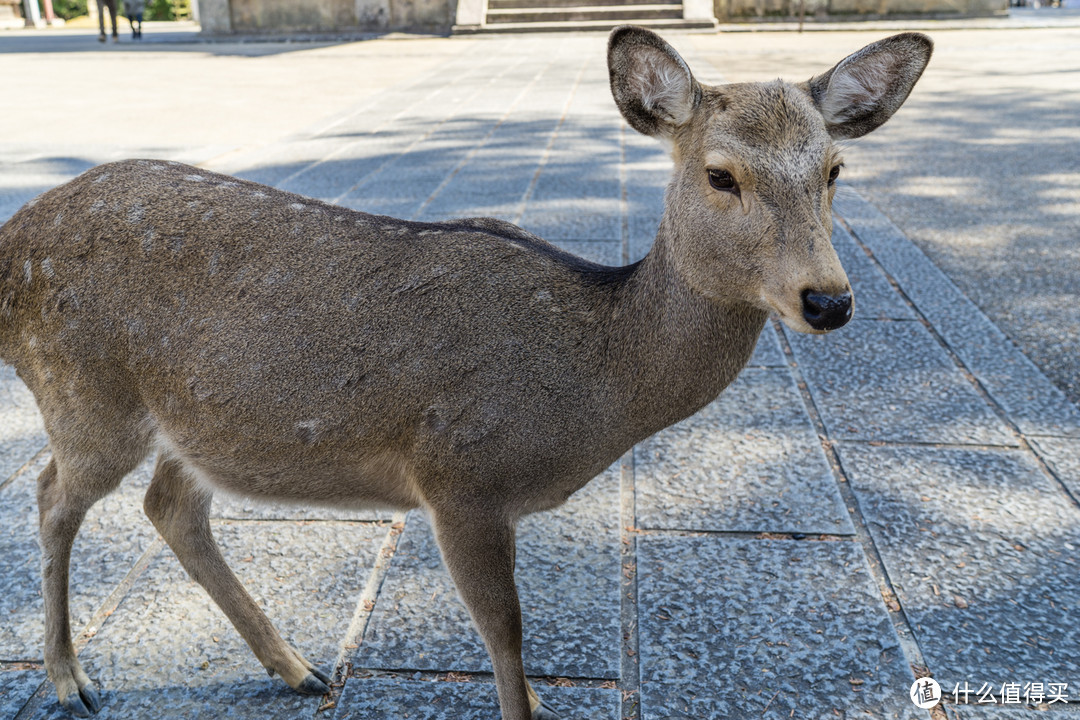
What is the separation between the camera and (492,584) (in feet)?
7.40

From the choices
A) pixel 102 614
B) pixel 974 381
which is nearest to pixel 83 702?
pixel 102 614

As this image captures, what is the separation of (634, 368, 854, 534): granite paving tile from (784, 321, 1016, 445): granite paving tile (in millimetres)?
212

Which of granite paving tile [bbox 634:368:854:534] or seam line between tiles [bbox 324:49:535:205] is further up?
seam line between tiles [bbox 324:49:535:205]

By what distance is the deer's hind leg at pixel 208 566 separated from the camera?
2.44m

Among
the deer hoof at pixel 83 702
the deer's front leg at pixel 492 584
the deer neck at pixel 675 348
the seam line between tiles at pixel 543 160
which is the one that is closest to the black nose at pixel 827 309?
the deer neck at pixel 675 348

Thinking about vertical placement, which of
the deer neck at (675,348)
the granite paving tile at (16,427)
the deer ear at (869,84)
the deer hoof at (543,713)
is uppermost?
the deer ear at (869,84)

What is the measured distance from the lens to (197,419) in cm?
231

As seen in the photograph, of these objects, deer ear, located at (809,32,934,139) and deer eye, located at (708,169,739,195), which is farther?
deer ear, located at (809,32,934,139)

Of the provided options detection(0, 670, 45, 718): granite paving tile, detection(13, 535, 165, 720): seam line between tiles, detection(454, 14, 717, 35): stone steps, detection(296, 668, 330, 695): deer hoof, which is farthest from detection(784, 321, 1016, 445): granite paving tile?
detection(454, 14, 717, 35): stone steps

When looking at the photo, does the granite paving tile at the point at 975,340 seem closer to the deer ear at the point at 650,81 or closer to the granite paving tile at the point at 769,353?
the granite paving tile at the point at 769,353

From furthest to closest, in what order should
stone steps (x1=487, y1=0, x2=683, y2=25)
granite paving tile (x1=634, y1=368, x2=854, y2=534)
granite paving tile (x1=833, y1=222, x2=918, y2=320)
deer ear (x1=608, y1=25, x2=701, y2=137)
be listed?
stone steps (x1=487, y1=0, x2=683, y2=25) < granite paving tile (x1=833, y1=222, x2=918, y2=320) < granite paving tile (x1=634, y1=368, x2=854, y2=534) < deer ear (x1=608, y1=25, x2=701, y2=137)

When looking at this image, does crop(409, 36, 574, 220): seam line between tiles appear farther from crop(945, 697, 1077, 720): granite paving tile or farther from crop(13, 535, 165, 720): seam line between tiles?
crop(945, 697, 1077, 720): granite paving tile

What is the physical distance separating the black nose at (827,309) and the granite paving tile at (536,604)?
1153mm

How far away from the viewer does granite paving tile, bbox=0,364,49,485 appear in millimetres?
3548
